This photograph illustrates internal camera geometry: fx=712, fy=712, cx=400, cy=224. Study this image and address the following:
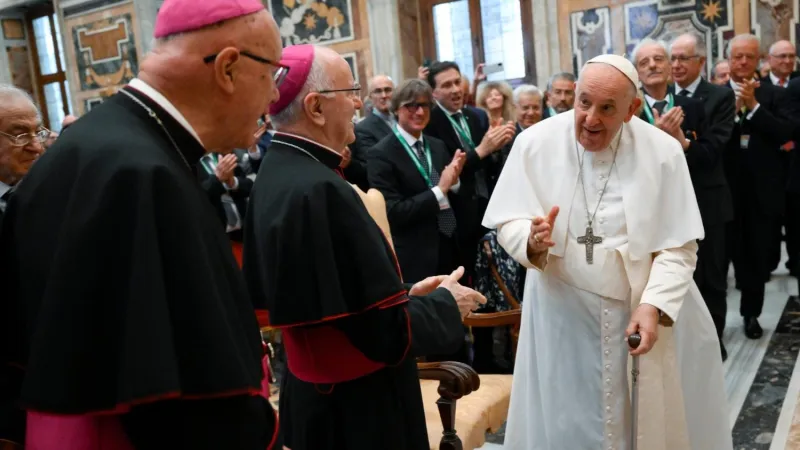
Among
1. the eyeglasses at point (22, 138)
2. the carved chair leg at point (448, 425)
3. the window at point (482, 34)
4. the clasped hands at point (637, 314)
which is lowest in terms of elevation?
the carved chair leg at point (448, 425)

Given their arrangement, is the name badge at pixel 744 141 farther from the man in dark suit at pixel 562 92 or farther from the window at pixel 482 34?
the window at pixel 482 34

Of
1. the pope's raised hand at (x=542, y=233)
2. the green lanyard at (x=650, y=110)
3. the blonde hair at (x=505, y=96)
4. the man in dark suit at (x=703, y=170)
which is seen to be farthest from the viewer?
the blonde hair at (x=505, y=96)

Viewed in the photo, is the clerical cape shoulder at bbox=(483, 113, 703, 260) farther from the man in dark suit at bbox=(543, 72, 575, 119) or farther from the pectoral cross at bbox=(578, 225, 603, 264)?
the man in dark suit at bbox=(543, 72, 575, 119)

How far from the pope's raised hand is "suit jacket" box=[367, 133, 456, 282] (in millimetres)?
1674

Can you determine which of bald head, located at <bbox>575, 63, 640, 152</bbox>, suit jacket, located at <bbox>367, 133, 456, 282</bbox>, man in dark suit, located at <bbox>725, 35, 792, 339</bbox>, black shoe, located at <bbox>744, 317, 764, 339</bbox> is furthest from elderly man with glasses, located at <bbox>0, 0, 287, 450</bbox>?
man in dark suit, located at <bbox>725, 35, 792, 339</bbox>

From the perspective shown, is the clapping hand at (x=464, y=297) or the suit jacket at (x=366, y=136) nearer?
the clapping hand at (x=464, y=297)

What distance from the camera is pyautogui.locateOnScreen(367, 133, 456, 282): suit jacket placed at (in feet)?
14.2

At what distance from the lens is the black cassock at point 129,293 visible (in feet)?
3.47

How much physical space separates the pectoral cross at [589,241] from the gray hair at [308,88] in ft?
4.22

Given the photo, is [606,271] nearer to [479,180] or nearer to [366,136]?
[479,180]

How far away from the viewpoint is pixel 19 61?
1345cm

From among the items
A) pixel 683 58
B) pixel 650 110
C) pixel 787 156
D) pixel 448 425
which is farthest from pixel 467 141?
pixel 787 156

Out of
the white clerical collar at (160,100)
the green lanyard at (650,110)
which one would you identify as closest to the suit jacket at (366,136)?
the green lanyard at (650,110)

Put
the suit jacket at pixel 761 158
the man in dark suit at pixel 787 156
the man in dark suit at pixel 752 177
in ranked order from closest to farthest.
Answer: the man in dark suit at pixel 752 177 < the suit jacket at pixel 761 158 < the man in dark suit at pixel 787 156
